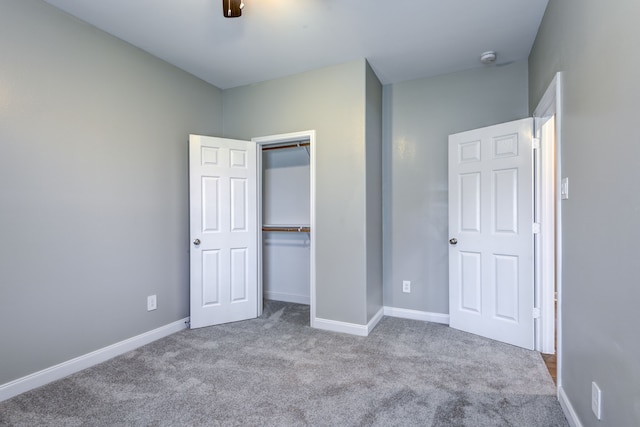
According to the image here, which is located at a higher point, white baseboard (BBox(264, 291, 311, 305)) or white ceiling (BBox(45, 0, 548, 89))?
white ceiling (BBox(45, 0, 548, 89))

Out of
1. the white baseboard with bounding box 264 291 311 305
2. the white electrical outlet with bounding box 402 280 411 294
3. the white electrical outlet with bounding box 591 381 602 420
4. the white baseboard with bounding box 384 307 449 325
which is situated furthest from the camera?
the white baseboard with bounding box 264 291 311 305

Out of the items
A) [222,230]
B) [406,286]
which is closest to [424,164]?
[406,286]

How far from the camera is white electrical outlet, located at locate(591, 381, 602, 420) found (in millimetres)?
1412

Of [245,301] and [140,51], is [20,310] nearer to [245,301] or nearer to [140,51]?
[245,301]

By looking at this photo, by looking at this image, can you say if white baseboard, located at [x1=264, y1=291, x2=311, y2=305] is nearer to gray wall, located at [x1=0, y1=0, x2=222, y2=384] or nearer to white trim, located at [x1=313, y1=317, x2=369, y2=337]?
white trim, located at [x1=313, y1=317, x2=369, y2=337]

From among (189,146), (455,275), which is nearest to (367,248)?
(455,275)

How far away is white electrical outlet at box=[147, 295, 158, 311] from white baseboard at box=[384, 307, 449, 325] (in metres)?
2.34

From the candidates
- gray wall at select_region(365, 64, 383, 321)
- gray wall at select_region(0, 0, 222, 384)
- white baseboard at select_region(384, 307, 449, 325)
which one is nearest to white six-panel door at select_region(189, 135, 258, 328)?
gray wall at select_region(0, 0, 222, 384)

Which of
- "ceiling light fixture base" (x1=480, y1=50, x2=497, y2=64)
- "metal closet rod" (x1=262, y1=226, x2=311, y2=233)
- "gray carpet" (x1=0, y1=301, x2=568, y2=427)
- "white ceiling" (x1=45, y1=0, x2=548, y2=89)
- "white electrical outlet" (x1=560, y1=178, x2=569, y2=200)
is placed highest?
"white ceiling" (x1=45, y1=0, x2=548, y2=89)

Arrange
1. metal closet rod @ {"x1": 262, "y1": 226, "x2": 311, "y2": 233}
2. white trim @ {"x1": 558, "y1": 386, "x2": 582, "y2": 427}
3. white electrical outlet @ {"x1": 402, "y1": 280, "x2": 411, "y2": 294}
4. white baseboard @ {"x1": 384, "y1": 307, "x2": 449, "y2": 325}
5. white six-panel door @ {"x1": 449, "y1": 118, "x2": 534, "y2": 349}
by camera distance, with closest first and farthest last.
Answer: white trim @ {"x1": 558, "y1": 386, "x2": 582, "y2": 427} → white six-panel door @ {"x1": 449, "y1": 118, "x2": 534, "y2": 349} → white baseboard @ {"x1": 384, "y1": 307, "x2": 449, "y2": 325} → white electrical outlet @ {"x1": 402, "y1": 280, "x2": 411, "y2": 294} → metal closet rod @ {"x1": 262, "y1": 226, "x2": 311, "y2": 233}

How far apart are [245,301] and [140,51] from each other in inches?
103

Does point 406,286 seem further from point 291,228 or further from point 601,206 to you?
point 601,206

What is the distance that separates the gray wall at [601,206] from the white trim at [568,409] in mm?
36

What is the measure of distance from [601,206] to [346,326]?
227 centimetres
